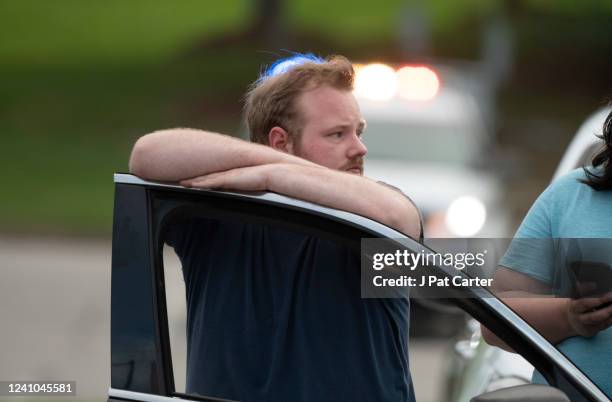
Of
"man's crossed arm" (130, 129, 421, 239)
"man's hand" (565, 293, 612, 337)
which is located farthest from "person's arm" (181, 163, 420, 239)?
"man's hand" (565, 293, 612, 337)

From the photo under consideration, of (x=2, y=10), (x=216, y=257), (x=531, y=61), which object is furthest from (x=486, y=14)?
(x=216, y=257)

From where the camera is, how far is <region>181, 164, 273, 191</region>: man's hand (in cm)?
261

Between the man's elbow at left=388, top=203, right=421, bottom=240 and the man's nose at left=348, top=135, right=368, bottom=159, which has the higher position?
the man's nose at left=348, top=135, right=368, bottom=159

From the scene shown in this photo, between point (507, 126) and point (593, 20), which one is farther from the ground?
point (593, 20)

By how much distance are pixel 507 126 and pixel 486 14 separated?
5246 millimetres

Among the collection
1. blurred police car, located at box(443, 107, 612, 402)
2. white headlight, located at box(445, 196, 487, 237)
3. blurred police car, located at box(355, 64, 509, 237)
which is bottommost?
blurred police car, located at box(443, 107, 612, 402)

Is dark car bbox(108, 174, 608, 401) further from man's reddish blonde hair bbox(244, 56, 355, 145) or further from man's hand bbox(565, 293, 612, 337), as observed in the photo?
man's reddish blonde hair bbox(244, 56, 355, 145)

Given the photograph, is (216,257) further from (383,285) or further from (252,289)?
(383,285)

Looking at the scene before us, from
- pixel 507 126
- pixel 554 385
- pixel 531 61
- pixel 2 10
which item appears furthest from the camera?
pixel 2 10

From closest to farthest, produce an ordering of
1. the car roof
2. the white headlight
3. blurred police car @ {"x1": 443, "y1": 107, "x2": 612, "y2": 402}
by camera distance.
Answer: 1. blurred police car @ {"x1": 443, "y1": 107, "x2": 612, "y2": 402}
2. the car roof
3. the white headlight

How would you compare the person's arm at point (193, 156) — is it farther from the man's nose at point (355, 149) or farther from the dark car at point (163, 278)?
the man's nose at point (355, 149)

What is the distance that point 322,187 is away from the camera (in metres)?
2.60

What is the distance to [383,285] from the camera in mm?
2643

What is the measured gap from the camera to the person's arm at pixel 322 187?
8.54 feet
